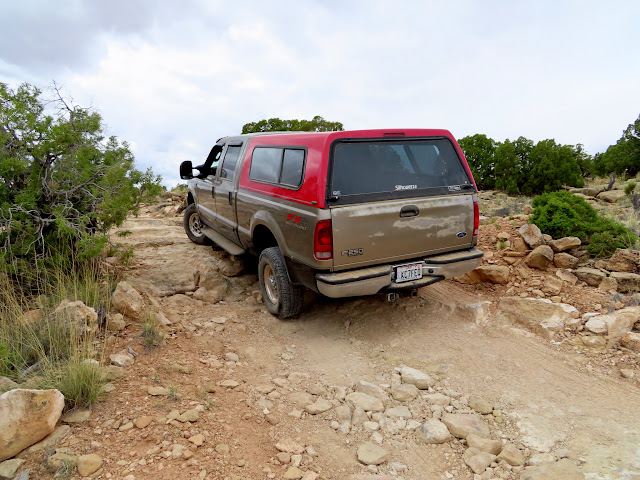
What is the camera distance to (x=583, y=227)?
673cm

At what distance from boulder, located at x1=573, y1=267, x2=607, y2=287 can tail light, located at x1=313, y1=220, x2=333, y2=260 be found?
3.67 m

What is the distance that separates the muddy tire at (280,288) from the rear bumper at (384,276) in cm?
73

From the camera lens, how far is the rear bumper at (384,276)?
4234mm

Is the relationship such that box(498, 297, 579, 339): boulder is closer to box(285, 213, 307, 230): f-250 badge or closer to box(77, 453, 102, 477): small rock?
box(285, 213, 307, 230): f-250 badge

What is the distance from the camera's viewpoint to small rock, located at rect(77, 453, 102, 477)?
109 inches

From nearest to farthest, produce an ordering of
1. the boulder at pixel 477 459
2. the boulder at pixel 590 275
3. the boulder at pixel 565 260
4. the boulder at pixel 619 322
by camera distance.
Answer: the boulder at pixel 477 459
the boulder at pixel 619 322
the boulder at pixel 590 275
the boulder at pixel 565 260

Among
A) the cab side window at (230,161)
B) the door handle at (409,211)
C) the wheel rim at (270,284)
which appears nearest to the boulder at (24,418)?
the wheel rim at (270,284)

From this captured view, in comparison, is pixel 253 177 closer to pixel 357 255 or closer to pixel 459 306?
pixel 357 255

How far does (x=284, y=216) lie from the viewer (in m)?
4.72

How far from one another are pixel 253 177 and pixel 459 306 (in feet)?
9.35

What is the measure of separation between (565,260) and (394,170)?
3053mm

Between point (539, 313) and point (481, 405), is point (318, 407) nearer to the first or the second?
point (481, 405)

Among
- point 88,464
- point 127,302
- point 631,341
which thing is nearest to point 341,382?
point 88,464

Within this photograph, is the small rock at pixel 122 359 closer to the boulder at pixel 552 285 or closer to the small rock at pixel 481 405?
the small rock at pixel 481 405
